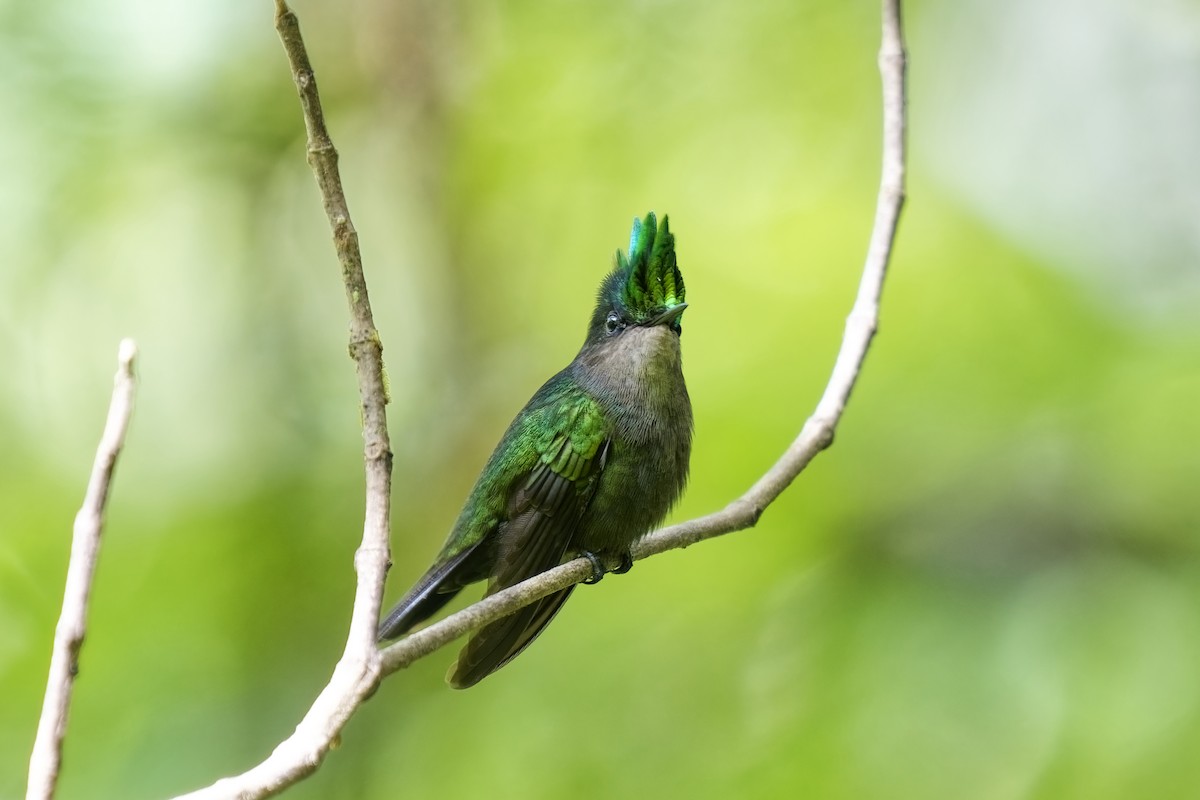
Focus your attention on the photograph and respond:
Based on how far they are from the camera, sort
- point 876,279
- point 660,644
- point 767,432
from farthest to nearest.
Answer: point 660,644 → point 767,432 → point 876,279

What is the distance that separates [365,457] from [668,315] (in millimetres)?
1738

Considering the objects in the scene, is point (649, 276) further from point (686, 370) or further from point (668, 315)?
point (686, 370)

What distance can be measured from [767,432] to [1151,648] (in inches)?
79.0

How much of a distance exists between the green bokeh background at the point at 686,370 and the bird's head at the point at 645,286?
1903 millimetres

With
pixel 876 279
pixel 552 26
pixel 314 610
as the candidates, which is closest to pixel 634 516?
pixel 876 279

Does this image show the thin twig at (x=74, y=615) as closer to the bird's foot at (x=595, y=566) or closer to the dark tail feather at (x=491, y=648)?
the dark tail feather at (x=491, y=648)

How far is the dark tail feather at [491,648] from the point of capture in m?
3.68

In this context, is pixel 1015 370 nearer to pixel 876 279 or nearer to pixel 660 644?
pixel 660 644

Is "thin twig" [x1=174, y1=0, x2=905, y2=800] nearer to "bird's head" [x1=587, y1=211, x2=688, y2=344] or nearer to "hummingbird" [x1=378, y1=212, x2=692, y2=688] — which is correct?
"hummingbird" [x1=378, y1=212, x2=692, y2=688]

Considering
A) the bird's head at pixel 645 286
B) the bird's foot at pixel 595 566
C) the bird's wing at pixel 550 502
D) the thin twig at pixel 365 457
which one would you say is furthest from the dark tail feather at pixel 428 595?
the thin twig at pixel 365 457

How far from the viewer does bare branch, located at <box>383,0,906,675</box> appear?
3160mm

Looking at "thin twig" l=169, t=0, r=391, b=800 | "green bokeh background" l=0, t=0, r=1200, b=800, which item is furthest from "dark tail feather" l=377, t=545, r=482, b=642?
"green bokeh background" l=0, t=0, r=1200, b=800

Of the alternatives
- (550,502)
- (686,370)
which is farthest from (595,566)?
(686,370)

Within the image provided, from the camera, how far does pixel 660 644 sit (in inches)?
249
